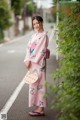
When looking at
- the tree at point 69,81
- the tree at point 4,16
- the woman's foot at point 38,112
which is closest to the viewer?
the tree at point 69,81

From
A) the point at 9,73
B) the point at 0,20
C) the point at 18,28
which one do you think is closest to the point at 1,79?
the point at 9,73

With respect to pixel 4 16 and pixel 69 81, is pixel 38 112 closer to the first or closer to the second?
pixel 69 81

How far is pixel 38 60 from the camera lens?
795 centimetres

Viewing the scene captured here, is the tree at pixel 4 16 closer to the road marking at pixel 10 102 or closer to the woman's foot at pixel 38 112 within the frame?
the road marking at pixel 10 102

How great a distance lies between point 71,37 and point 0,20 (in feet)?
106

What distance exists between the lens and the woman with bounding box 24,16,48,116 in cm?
795

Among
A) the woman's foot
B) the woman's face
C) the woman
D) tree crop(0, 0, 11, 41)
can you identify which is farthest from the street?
tree crop(0, 0, 11, 41)

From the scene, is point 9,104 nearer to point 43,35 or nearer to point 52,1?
point 43,35

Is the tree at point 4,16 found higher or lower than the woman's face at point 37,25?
lower

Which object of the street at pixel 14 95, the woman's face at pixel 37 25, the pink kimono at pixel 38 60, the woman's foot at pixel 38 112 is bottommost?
the street at pixel 14 95

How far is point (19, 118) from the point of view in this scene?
785 cm

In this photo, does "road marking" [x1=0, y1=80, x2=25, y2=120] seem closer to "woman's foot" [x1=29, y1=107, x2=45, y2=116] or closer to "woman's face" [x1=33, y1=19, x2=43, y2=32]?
"woman's foot" [x1=29, y1=107, x2=45, y2=116]

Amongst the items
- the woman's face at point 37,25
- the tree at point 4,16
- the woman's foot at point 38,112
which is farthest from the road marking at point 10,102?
the tree at point 4,16

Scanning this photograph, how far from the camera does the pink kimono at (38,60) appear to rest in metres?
7.95
